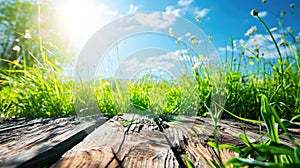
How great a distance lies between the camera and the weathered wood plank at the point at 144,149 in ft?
2.58

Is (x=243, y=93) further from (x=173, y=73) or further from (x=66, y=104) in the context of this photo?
(x=66, y=104)

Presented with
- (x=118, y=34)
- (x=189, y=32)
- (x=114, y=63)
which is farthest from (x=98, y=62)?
(x=189, y=32)

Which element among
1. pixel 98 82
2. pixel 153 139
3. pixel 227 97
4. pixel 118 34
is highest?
pixel 118 34

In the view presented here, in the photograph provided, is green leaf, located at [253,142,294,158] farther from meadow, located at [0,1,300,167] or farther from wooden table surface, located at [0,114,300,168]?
meadow, located at [0,1,300,167]

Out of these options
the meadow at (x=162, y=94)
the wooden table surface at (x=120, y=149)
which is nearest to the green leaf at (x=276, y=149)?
the wooden table surface at (x=120, y=149)

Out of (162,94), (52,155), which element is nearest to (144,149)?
(52,155)

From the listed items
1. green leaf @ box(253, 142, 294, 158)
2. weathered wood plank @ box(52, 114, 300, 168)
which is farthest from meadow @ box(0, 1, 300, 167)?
green leaf @ box(253, 142, 294, 158)

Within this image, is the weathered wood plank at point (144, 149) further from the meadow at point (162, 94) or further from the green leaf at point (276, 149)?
the meadow at point (162, 94)

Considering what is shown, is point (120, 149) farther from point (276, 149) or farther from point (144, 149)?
point (276, 149)

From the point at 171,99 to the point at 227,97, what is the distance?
0.75 metres

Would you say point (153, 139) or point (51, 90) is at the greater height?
point (51, 90)

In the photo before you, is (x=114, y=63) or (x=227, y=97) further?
(x=114, y=63)

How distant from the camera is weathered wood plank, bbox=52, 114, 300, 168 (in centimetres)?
79

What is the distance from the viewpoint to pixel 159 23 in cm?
236
